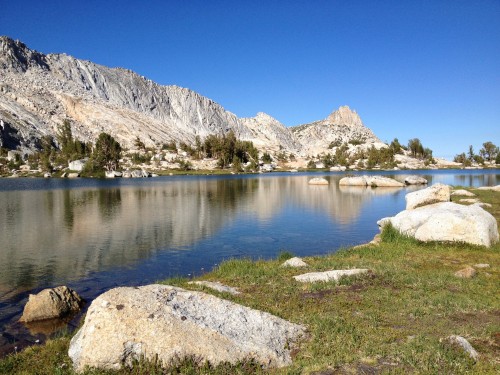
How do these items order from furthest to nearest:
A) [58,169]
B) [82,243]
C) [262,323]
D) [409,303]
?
1. [58,169]
2. [82,243]
3. [409,303]
4. [262,323]

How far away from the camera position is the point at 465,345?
35.9ft

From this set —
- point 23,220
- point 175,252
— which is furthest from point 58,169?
point 175,252

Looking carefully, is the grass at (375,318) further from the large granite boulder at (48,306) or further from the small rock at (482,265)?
the large granite boulder at (48,306)

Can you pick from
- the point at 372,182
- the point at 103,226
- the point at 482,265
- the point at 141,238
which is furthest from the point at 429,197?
the point at 372,182

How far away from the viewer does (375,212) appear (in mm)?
56969

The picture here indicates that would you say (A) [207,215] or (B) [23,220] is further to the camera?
(A) [207,215]

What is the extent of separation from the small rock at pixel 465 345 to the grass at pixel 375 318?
203 mm

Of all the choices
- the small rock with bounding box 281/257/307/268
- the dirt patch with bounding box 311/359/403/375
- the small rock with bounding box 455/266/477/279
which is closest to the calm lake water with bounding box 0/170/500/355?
the small rock with bounding box 281/257/307/268

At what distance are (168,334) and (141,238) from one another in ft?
97.5

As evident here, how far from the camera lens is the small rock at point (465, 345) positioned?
10.6 meters

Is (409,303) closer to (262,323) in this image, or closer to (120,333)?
(262,323)

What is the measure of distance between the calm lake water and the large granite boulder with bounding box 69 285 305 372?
24.8 ft

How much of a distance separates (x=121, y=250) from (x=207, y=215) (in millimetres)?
21114

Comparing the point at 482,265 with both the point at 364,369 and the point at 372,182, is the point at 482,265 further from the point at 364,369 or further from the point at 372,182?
A: the point at 372,182
